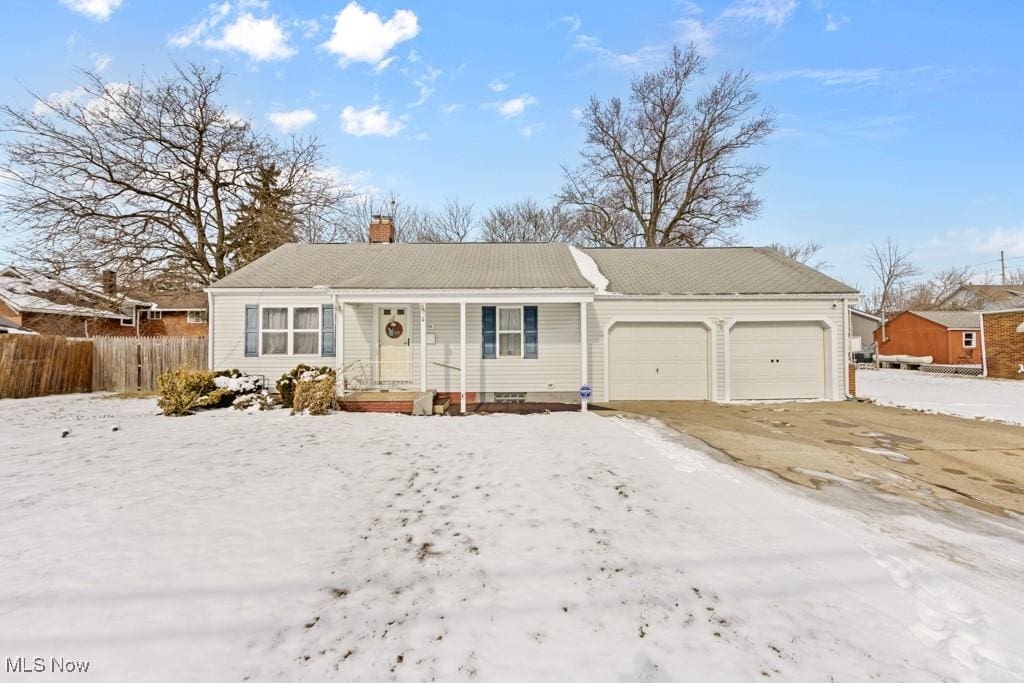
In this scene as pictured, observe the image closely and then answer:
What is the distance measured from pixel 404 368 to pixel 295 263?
179 inches

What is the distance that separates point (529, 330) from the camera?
432 inches

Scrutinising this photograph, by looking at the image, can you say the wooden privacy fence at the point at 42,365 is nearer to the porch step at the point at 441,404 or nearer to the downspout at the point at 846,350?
the porch step at the point at 441,404

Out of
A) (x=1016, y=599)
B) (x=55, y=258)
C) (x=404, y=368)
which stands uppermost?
(x=55, y=258)

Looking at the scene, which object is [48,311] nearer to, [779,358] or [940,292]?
[779,358]

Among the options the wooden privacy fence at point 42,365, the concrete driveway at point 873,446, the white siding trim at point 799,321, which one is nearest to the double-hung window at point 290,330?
the wooden privacy fence at point 42,365

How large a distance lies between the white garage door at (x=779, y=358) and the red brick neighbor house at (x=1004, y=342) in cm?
1448

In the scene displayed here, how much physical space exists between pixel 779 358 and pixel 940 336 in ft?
80.5

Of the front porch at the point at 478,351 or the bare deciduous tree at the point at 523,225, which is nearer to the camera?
the front porch at the point at 478,351

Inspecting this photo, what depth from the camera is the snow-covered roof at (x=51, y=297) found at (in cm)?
1644

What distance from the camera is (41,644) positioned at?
7.17ft

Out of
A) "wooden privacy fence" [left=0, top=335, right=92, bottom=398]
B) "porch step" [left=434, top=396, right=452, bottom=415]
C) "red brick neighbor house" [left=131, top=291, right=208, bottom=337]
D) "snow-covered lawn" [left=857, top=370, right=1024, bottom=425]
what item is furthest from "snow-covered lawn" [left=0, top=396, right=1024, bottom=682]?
"red brick neighbor house" [left=131, top=291, right=208, bottom=337]

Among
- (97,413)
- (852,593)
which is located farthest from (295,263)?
(852,593)

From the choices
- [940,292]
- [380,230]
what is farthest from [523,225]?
[940,292]

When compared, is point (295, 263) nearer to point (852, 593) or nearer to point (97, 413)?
point (97, 413)
